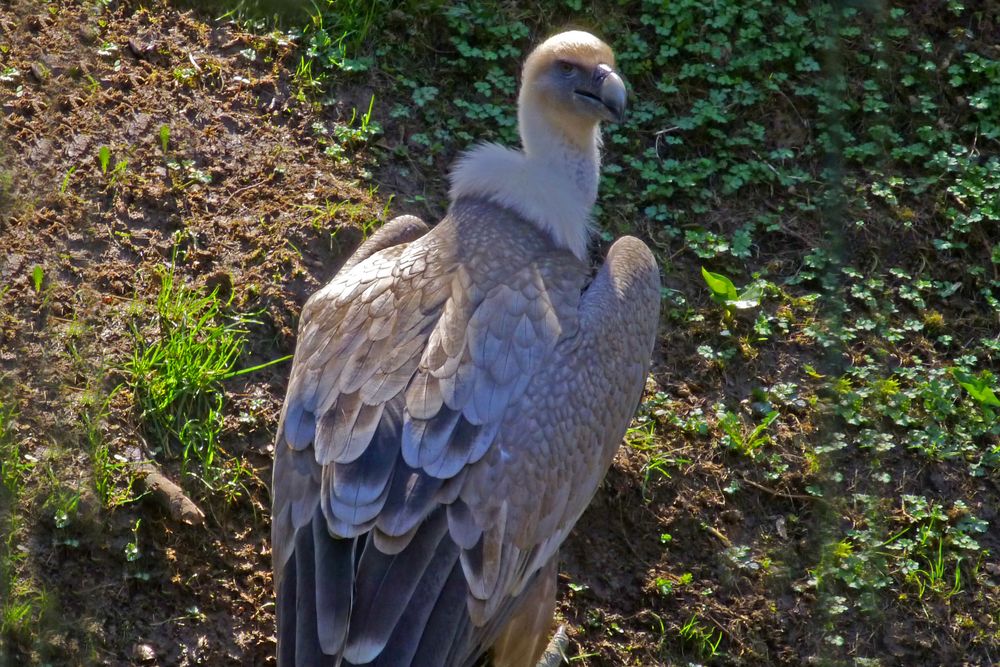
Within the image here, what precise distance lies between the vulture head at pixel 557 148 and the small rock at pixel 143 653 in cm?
197

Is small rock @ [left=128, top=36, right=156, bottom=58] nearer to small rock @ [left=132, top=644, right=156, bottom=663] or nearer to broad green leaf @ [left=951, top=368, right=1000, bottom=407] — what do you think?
small rock @ [left=132, top=644, right=156, bottom=663]

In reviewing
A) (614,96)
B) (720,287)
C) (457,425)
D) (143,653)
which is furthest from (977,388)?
(143,653)

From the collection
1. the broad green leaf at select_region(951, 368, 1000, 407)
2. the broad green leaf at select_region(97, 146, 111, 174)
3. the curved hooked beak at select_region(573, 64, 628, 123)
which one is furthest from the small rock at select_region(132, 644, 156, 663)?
the broad green leaf at select_region(951, 368, 1000, 407)

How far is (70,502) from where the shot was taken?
4.27 meters

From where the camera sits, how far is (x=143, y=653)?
13.5 feet

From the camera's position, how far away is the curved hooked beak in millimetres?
4629

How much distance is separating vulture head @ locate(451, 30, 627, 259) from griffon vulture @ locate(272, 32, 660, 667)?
0.04 ft

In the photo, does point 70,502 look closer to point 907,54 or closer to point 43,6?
point 43,6

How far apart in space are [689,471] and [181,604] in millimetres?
1965

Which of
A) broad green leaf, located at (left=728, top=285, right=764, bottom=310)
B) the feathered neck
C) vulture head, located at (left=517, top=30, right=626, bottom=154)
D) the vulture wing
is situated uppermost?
vulture head, located at (left=517, top=30, right=626, bottom=154)

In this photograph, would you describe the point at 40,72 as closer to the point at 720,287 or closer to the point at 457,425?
the point at 457,425

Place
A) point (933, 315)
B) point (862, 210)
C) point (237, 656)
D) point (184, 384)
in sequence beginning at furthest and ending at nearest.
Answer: point (862, 210) → point (933, 315) → point (184, 384) → point (237, 656)

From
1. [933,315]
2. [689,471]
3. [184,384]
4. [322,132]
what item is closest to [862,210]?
[933,315]

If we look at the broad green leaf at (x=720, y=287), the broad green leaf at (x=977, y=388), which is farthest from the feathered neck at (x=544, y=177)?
the broad green leaf at (x=977, y=388)
